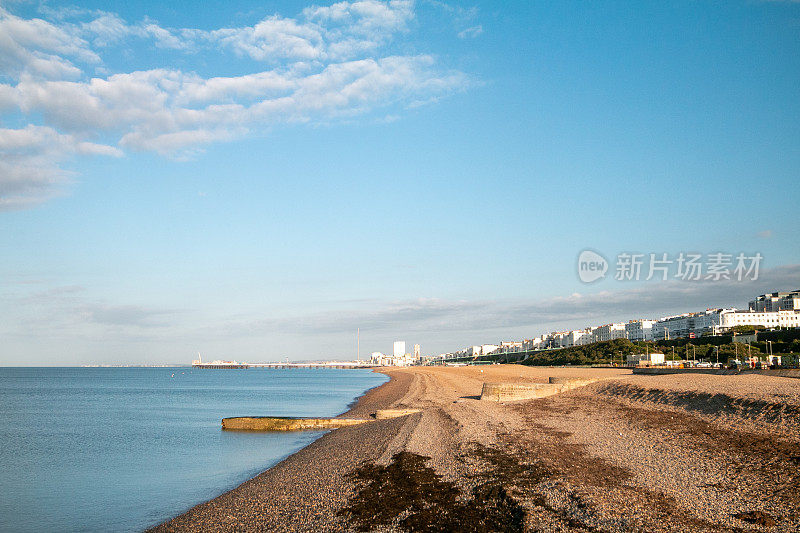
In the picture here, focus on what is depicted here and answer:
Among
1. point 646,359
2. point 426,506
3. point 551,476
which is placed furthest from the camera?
point 646,359

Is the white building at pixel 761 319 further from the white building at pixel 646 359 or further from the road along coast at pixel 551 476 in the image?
the road along coast at pixel 551 476

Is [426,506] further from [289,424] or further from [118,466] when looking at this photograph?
[289,424]

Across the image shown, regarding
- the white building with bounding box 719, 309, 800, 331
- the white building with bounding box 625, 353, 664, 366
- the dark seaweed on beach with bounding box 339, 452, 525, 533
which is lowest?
the white building with bounding box 625, 353, 664, 366

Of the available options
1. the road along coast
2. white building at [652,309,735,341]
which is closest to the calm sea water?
the road along coast

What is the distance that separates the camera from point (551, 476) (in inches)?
503

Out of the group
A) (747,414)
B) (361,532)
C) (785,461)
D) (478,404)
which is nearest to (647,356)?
(478,404)

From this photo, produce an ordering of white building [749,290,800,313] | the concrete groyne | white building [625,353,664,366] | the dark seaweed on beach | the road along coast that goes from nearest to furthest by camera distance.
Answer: the road along coast → the dark seaweed on beach → the concrete groyne → white building [625,353,664,366] → white building [749,290,800,313]

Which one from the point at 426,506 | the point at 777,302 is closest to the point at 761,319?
the point at 777,302

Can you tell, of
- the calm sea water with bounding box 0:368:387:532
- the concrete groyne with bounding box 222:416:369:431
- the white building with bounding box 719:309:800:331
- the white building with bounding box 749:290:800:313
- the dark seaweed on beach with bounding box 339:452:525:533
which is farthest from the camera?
the white building with bounding box 749:290:800:313

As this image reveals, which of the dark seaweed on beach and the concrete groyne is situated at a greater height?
the dark seaweed on beach

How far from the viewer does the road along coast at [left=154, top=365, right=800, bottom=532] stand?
33.4 feet

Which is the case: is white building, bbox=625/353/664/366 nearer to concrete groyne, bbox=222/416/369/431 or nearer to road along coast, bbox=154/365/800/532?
road along coast, bbox=154/365/800/532

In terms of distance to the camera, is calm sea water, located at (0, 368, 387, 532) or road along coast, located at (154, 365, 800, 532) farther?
calm sea water, located at (0, 368, 387, 532)

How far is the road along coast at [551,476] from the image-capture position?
10188 millimetres
